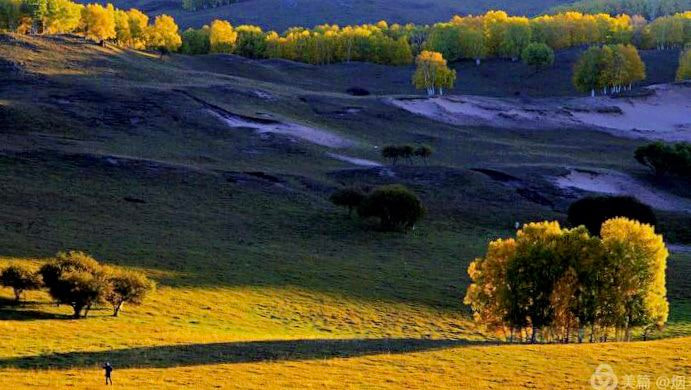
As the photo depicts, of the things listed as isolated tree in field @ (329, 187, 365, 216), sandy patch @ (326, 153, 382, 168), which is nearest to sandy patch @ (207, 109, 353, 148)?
sandy patch @ (326, 153, 382, 168)

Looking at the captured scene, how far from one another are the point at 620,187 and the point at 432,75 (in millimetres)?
84128

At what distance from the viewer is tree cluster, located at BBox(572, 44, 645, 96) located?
182000mm

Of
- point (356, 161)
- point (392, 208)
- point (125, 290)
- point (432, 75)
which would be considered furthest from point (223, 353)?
point (432, 75)

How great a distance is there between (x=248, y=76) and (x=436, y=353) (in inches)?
5778

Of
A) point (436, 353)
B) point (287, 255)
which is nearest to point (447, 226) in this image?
point (287, 255)

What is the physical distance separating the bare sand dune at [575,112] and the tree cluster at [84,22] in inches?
2837

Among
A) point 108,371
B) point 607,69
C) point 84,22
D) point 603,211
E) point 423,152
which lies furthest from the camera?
point 607,69

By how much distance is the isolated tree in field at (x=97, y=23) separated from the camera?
180 m

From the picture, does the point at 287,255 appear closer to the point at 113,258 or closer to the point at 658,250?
the point at 113,258

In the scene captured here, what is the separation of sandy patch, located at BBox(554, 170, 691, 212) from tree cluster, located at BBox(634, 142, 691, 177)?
6082mm

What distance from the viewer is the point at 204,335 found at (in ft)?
138

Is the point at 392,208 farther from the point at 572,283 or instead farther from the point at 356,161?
the point at 572,283

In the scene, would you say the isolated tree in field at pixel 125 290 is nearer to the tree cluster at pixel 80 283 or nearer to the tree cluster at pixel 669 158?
the tree cluster at pixel 80 283

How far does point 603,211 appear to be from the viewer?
82.2 meters
